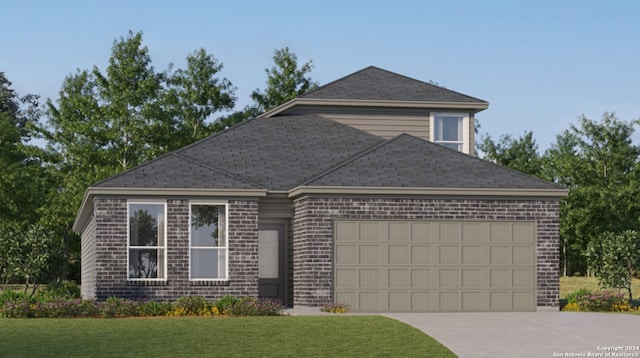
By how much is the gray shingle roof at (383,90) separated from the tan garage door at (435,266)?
23.1 feet

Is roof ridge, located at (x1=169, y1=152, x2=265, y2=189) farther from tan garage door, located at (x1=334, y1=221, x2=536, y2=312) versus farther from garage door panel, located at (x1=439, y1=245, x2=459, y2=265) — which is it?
garage door panel, located at (x1=439, y1=245, x2=459, y2=265)

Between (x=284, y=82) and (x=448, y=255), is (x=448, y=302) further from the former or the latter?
(x=284, y=82)

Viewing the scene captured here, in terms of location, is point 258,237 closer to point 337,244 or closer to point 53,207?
point 337,244

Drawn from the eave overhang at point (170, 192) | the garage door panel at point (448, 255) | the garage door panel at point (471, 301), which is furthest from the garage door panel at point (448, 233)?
the eave overhang at point (170, 192)

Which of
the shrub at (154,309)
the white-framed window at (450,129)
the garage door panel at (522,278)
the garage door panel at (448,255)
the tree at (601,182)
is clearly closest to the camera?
the shrub at (154,309)

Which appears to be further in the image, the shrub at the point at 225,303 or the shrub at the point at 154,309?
the shrub at the point at 225,303

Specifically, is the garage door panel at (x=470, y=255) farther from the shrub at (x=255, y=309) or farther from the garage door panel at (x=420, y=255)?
the shrub at (x=255, y=309)

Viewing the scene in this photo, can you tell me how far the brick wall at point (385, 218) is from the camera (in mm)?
26938

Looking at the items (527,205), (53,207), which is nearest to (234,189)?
(527,205)

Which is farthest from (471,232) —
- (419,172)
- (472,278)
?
(419,172)

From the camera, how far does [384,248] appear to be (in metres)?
27.1

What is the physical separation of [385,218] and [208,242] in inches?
186

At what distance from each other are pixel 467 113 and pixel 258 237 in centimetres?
898

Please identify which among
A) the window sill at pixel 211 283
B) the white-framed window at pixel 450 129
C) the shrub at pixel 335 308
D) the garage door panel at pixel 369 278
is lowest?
the shrub at pixel 335 308
